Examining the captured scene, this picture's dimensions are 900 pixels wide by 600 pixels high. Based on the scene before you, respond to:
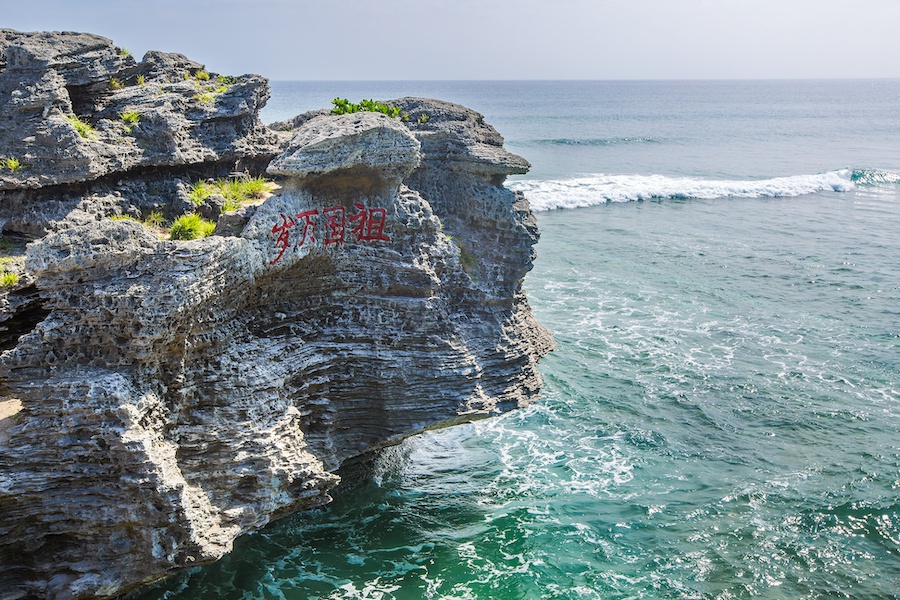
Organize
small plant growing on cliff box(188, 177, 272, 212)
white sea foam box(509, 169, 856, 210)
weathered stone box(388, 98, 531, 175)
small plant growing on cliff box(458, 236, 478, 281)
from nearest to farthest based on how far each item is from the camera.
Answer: small plant growing on cliff box(188, 177, 272, 212)
small plant growing on cliff box(458, 236, 478, 281)
weathered stone box(388, 98, 531, 175)
white sea foam box(509, 169, 856, 210)

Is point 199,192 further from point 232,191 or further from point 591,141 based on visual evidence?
point 591,141

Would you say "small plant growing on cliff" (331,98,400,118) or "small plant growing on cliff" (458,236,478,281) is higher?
"small plant growing on cliff" (331,98,400,118)

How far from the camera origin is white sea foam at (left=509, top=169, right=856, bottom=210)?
49.8m

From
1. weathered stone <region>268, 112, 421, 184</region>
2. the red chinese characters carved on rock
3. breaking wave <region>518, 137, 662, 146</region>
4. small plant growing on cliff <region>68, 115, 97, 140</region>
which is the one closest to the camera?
the red chinese characters carved on rock

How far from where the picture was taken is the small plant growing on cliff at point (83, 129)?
14.7 m

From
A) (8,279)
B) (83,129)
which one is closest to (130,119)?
(83,129)

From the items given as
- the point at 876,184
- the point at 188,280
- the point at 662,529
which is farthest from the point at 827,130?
the point at 188,280

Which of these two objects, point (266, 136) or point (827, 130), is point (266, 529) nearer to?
point (266, 136)

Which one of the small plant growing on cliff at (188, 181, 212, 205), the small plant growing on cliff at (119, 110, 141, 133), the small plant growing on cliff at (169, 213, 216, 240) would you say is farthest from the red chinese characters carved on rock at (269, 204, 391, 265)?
the small plant growing on cliff at (119, 110, 141, 133)

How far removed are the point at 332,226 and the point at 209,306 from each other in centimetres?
302

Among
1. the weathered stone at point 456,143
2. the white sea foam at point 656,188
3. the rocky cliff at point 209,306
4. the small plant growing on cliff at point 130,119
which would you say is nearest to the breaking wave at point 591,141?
the white sea foam at point 656,188

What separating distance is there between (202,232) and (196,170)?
4683 millimetres

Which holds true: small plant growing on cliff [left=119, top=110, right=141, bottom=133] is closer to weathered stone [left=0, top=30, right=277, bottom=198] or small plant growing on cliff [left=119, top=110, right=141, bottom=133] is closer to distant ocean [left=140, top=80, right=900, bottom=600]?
weathered stone [left=0, top=30, right=277, bottom=198]

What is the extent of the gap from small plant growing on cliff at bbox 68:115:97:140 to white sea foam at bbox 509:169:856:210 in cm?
3485
